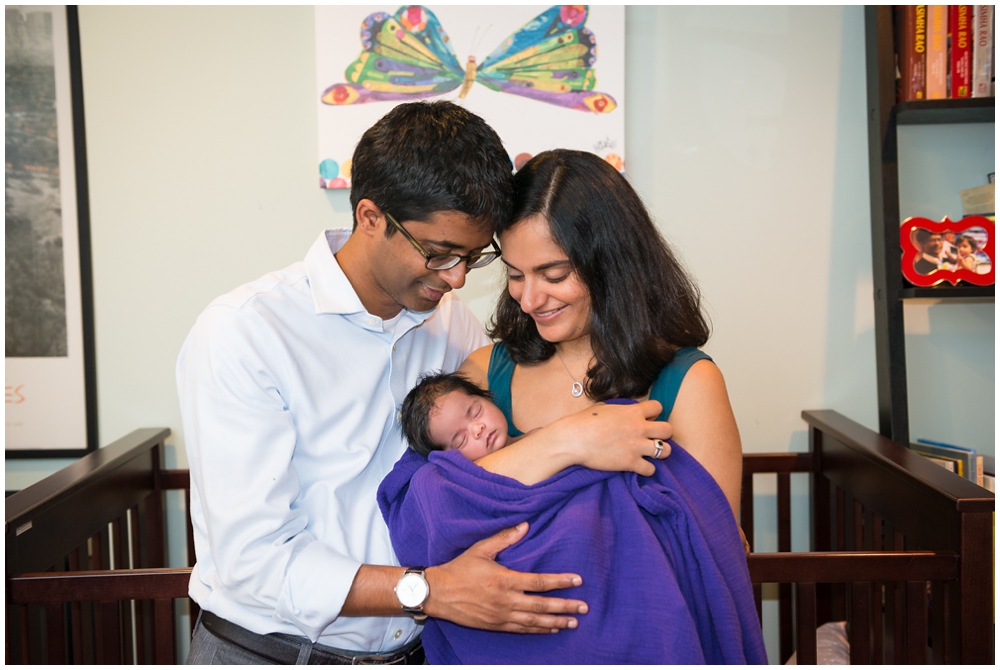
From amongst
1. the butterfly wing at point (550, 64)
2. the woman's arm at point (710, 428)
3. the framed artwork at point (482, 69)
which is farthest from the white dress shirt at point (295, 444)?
the butterfly wing at point (550, 64)

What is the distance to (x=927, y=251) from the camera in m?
2.03

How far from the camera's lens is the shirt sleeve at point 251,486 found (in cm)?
118

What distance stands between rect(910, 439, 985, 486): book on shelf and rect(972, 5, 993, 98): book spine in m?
1.00

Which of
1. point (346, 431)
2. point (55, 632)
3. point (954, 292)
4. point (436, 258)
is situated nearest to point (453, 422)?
point (346, 431)

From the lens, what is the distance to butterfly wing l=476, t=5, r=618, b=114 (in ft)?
7.06

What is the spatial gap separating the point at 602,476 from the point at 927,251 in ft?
4.75

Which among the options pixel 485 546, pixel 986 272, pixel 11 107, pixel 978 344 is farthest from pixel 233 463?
pixel 978 344

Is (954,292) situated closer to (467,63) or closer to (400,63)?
(467,63)

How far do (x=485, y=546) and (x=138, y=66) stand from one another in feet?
6.21

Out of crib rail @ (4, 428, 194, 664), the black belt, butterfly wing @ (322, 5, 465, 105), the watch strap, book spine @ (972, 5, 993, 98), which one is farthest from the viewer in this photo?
butterfly wing @ (322, 5, 465, 105)

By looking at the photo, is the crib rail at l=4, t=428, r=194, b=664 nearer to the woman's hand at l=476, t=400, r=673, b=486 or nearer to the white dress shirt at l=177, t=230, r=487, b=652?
the white dress shirt at l=177, t=230, r=487, b=652

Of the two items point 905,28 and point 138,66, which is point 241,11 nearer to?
point 138,66

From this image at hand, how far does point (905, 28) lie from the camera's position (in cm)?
201

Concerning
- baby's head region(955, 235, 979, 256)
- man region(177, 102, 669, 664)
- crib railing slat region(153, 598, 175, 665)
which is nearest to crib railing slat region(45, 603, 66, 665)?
crib railing slat region(153, 598, 175, 665)
